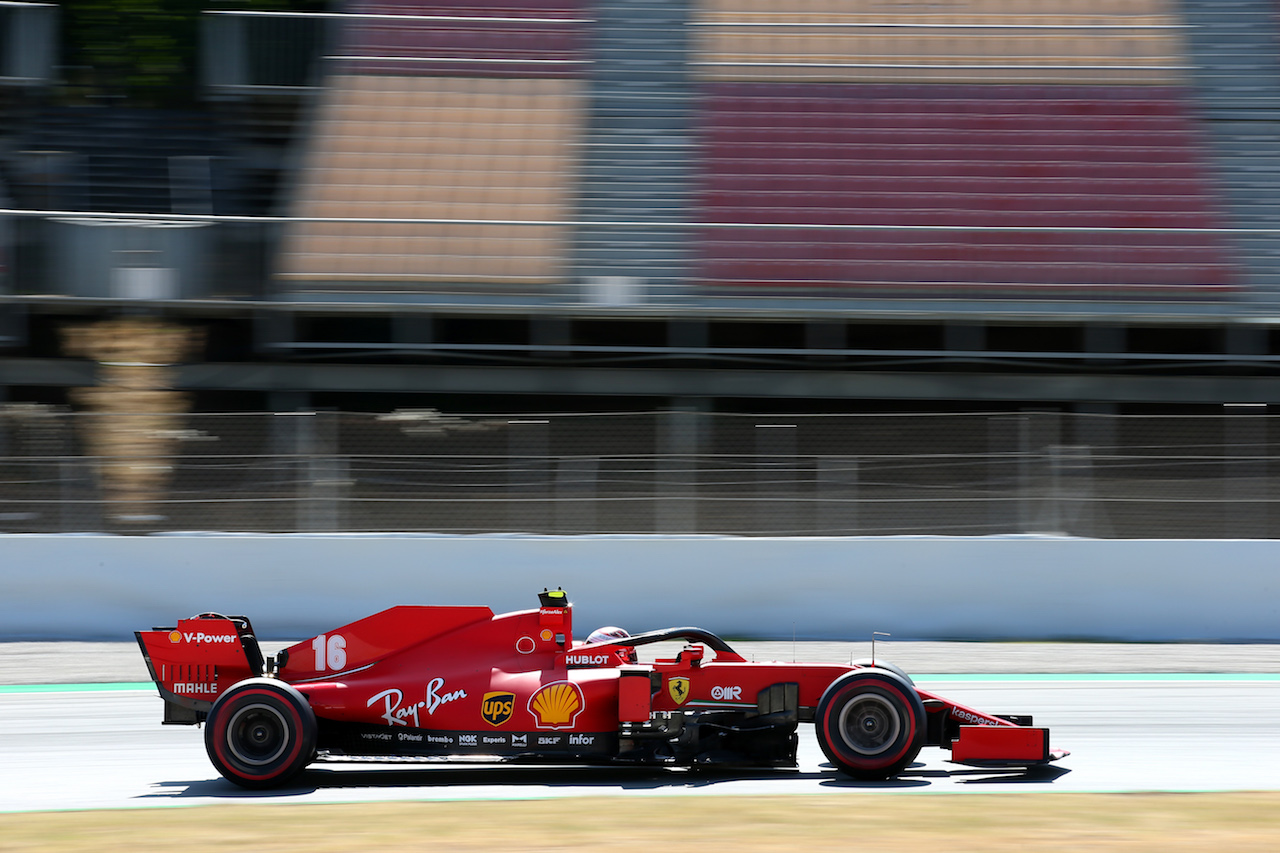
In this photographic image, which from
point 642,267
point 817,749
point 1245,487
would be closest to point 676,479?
point 817,749

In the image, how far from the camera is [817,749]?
6.21 m

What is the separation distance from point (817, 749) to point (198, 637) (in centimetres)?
295

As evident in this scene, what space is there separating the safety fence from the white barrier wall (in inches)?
5.4

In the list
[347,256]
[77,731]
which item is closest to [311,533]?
[77,731]

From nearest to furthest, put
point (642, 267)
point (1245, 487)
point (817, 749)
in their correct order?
1. point (817, 749)
2. point (1245, 487)
3. point (642, 267)

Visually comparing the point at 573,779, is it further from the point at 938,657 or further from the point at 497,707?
the point at 938,657

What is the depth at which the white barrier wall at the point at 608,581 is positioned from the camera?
9.54 m

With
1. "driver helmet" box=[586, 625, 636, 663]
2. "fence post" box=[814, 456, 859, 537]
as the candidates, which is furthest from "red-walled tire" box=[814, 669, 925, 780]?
"fence post" box=[814, 456, 859, 537]

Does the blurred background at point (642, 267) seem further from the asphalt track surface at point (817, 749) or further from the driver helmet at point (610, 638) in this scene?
the driver helmet at point (610, 638)

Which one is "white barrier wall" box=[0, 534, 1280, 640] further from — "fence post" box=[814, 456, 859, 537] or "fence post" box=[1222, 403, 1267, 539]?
"fence post" box=[1222, 403, 1267, 539]

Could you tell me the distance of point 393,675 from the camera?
554 cm

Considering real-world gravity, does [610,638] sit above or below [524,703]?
above

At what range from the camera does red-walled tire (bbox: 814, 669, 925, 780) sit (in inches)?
210

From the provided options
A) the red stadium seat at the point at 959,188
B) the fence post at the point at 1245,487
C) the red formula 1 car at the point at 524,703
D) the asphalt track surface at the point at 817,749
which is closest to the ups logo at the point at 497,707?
the red formula 1 car at the point at 524,703
